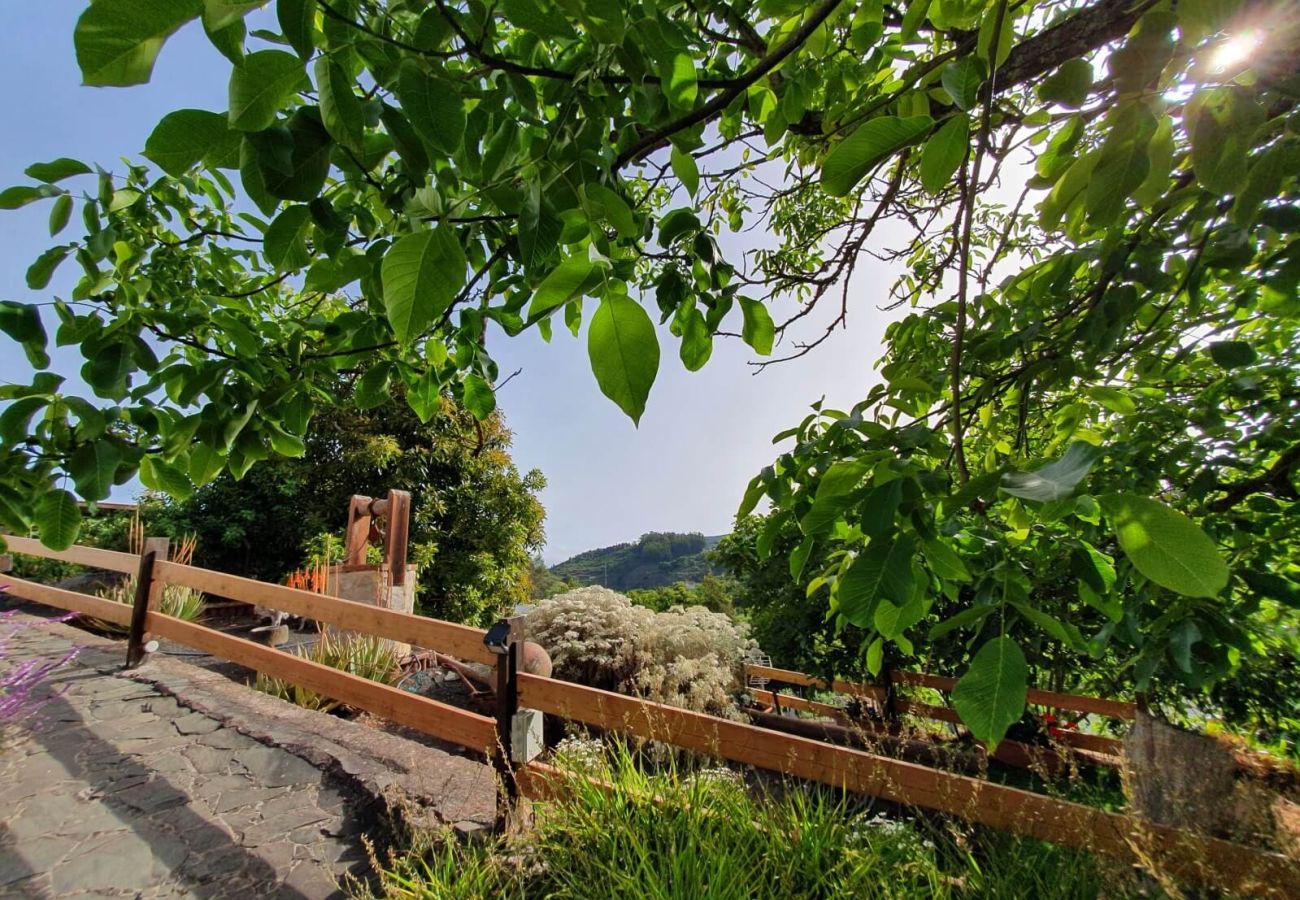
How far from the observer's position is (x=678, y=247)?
38.0 inches

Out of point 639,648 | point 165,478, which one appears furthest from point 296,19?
point 639,648

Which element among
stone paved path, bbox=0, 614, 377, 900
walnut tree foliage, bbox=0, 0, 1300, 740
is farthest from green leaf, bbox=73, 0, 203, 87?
stone paved path, bbox=0, 614, 377, 900

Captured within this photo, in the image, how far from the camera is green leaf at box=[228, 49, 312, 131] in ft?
1.31

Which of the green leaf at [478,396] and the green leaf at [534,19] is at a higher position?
the green leaf at [534,19]

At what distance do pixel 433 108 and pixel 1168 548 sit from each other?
67cm

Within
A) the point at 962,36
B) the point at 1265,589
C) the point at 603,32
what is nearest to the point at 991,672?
the point at 603,32

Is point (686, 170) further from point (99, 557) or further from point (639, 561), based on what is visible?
point (639, 561)

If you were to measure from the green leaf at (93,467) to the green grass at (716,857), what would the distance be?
1.88 m

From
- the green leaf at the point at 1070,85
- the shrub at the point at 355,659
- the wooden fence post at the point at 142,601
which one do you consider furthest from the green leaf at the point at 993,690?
the wooden fence post at the point at 142,601

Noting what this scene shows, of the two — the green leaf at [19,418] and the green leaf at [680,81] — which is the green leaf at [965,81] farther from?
the green leaf at [19,418]

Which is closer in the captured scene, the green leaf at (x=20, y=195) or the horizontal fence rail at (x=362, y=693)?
the green leaf at (x=20, y=195)

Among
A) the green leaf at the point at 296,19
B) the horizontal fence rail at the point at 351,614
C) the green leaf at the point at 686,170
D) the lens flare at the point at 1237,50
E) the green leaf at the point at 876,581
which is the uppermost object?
the lens flare at the point at 1237,50

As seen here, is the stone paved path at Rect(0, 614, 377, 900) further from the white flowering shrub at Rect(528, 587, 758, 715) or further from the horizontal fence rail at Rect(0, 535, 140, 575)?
the white flowering shrub at Rect(528, 587, 758, 715)

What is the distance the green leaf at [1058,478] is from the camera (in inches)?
15.1
